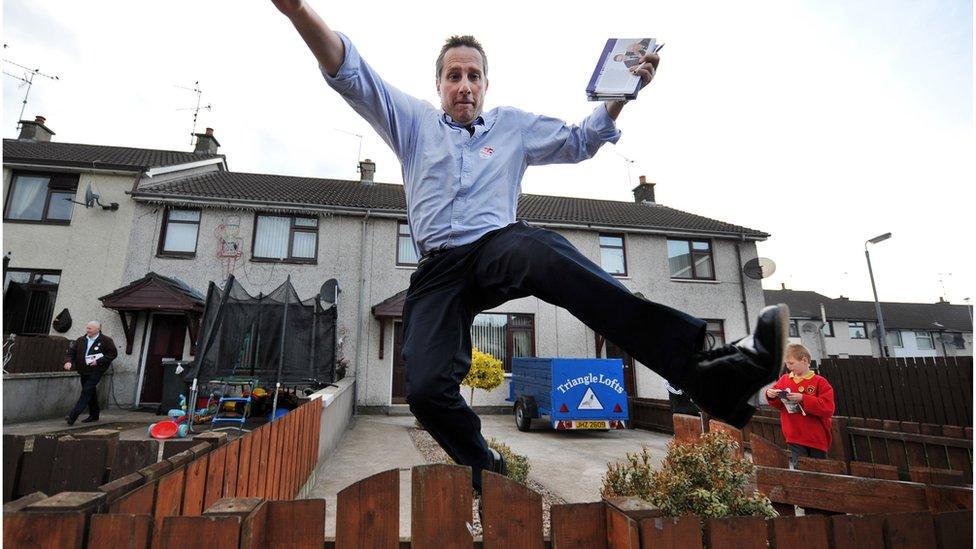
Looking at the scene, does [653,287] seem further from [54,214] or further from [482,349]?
[54,214]

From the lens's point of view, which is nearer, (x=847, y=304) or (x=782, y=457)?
(x=782, y=457)

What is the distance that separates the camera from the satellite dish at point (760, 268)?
Answer: 14.6 m

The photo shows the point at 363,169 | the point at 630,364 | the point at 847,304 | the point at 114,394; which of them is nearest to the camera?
the point at 114,394

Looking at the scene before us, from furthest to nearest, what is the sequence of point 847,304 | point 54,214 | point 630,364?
point 847,304
point 630,364
point 54,214

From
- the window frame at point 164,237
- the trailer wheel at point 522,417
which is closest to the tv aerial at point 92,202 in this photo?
the window frame at point 164,237

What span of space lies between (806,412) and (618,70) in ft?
13.5

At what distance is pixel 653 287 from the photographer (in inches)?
595

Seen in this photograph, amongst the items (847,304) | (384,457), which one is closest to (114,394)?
(384,457)

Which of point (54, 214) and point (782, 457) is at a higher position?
point (54, 214)

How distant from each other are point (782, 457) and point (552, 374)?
6391mm

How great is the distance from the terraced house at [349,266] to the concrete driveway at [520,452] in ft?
9.91

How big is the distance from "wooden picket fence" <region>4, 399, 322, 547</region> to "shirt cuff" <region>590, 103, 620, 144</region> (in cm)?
205

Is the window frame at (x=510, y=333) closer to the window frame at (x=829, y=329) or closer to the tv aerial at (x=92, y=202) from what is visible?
the tv aerial at (x=92, y=202)

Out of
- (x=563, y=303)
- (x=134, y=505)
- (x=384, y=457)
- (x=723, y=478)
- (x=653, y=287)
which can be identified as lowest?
(x=384, y=457)
